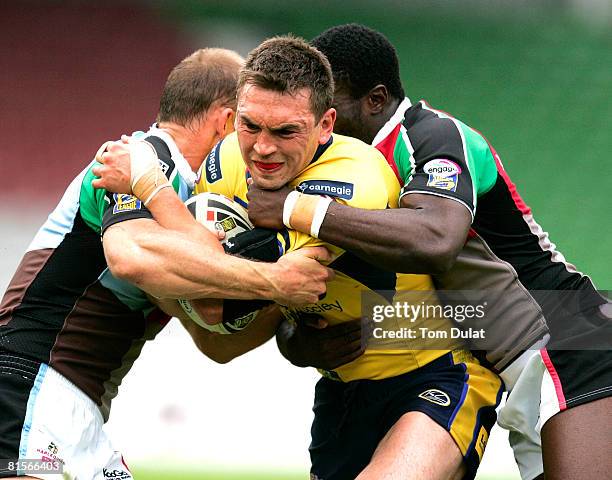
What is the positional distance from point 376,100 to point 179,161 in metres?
1.10

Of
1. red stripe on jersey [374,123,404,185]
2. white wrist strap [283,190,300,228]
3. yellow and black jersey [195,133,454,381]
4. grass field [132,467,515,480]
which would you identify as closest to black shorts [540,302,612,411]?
yellow and black jersey [195,133,454,381]

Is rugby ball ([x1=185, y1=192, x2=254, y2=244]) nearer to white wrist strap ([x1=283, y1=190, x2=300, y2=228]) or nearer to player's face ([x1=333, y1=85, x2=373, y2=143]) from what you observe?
white wrist strap ([x1=283, y1=190, x2=300, y2=228])

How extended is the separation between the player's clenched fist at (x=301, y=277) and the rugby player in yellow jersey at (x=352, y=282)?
0.08 metres

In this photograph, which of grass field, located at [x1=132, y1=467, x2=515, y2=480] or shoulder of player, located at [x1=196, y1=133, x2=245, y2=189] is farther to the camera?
grass field, located at [x1=132, y1=467, x2=515, y2=480]

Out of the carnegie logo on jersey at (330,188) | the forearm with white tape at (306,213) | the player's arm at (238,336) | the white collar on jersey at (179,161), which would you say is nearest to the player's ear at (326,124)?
the carnegie logo on jersey at (330,188)

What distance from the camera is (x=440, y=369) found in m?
4.98

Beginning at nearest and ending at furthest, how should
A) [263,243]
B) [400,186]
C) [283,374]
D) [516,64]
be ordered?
1. [263,243]
2. [400,186]
3. [283,374]
4. [516,64]

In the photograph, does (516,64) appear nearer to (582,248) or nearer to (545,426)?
(582,248)

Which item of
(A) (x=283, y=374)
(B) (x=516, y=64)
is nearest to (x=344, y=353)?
(A) (x=283, y=374)

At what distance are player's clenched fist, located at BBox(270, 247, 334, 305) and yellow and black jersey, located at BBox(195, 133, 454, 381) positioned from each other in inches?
2.9

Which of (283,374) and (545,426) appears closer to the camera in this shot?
(545,426)

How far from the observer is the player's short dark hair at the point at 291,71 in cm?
443

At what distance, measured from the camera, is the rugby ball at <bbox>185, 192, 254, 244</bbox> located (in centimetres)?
453

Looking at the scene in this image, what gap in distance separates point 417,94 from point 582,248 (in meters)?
3.16
